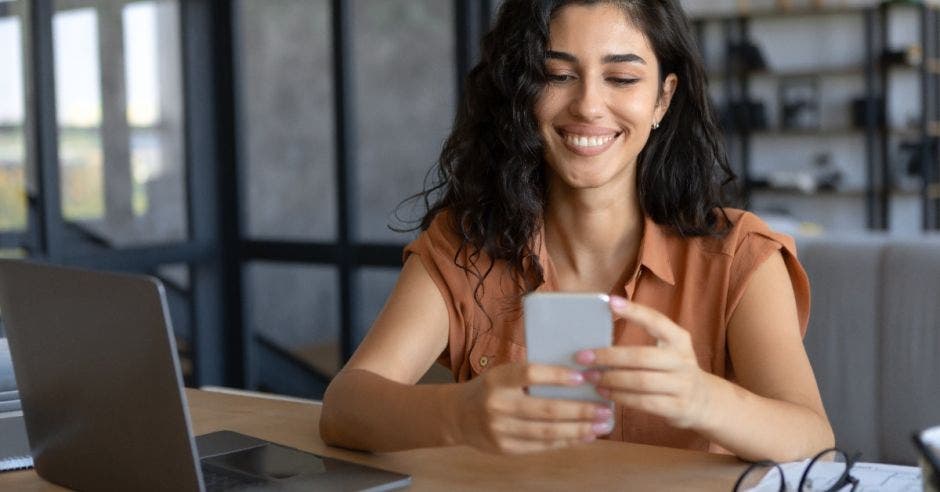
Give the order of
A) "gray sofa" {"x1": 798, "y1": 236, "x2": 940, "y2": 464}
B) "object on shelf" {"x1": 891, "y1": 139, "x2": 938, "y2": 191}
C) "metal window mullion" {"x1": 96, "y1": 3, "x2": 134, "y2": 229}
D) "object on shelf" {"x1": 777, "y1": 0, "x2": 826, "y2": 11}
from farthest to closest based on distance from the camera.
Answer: "object on shelf" {"x1": 777, "y1": 0, "x2": 826, "y2": 11} < "object on shelf" {"x1": 891, "y1": 139, "x2": 938, "y2": 191} < "metal window mullion" {"x1": 96, "y1": 3, "x2": 134, "y2": 229} < "gray sofa" {"x1": 798, "y1": 236, "x2": 940, "y2": 464}

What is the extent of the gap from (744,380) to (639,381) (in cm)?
50

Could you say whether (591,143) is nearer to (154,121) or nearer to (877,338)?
(877,338)

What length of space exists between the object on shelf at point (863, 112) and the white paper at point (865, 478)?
6.32 m

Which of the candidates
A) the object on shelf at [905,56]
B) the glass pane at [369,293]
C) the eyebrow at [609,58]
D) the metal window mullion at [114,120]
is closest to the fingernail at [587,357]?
the eyebrow at [609,58]

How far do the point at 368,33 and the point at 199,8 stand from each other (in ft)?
2.27

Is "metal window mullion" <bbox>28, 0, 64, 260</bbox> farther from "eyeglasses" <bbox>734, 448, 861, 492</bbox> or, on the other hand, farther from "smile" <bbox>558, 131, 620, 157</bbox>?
"eyeglasses" <bbox>734, 448, 861, 492</bbox>

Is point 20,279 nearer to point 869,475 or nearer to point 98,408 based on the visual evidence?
point 98,408

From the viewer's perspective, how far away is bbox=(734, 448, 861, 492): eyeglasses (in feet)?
3.88

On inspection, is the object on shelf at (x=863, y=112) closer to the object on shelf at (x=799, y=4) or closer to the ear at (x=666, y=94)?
the object on shelf at (x=799, y=4)

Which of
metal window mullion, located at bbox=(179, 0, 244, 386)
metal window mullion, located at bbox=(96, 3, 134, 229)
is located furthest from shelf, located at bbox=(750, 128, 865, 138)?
metal window mullion, located at bbox=(96, 3, 134, 229)

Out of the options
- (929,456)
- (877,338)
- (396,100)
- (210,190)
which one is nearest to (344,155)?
(396,100)

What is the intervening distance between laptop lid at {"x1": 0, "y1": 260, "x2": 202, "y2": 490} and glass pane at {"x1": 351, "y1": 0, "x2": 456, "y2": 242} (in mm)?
2522

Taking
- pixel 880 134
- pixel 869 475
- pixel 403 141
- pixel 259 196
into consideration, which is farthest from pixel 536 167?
pixel 880 134

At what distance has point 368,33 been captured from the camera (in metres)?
3.81
